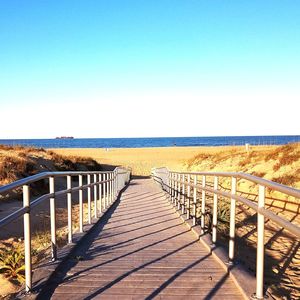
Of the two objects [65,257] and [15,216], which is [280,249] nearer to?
[65,257]

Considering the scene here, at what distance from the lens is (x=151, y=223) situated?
30.5 feet

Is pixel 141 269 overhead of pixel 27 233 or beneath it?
beneath

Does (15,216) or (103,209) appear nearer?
(15,216)

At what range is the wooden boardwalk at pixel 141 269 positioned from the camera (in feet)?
14.7

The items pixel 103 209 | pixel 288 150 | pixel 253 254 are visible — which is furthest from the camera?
pixel 288 150

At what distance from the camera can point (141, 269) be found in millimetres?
5352

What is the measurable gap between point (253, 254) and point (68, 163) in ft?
73.7

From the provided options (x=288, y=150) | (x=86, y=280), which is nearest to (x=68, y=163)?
(x=288, y=150)

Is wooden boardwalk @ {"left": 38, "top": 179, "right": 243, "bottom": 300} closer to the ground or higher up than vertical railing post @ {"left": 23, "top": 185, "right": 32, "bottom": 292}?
closer to the ground

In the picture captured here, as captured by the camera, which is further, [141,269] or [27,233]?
[141,269]

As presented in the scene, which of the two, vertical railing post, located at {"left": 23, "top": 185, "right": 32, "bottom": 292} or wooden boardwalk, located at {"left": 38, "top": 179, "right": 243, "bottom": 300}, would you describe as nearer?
vertical railing post, located at {"left": 23, "top": 185, "right": 32, "bottom": 292}

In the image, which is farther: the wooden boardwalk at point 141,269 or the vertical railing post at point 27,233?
the wooden boardwalk at point 141,269

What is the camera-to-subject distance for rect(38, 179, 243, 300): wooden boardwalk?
4469 millimetres

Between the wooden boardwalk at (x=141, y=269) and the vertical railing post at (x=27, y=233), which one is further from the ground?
the vertical railing post at (x=27, y=233)
